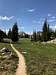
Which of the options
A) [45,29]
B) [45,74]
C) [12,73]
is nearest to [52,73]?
[45,74]

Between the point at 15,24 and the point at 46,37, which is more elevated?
the point at 15,24

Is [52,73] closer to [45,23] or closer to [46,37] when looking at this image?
[46,37]

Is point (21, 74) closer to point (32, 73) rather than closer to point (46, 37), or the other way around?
point (32, 73)

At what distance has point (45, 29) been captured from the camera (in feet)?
419

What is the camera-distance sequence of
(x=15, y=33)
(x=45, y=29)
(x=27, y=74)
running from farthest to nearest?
(x=45, y=29) → (x=15, y=33) → (x=27, y=74)

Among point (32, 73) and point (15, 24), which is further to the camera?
point (15, 24)

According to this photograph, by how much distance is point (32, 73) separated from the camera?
56.4 feet

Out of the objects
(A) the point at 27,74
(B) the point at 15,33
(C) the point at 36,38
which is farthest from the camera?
(C) the point at 36,38

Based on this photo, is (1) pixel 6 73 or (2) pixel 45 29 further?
(2) pixel 45 29

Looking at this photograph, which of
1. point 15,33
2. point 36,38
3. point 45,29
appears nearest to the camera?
point 15,33

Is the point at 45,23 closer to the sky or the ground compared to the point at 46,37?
closer to the sky

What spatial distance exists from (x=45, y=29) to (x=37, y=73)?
111318 mm

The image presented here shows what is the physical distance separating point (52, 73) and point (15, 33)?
10282 centimetres

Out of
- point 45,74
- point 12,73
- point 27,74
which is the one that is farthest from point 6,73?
point 45,74
